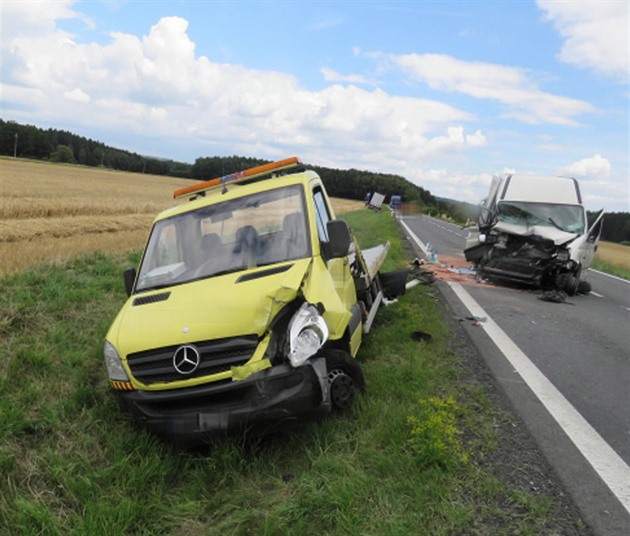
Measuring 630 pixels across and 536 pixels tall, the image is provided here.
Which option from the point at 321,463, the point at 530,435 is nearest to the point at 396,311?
the point at 530,435

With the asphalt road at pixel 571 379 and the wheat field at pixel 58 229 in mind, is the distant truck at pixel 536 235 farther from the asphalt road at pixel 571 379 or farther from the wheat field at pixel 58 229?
the wheat field at pixel 58 229

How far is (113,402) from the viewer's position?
14.6ft

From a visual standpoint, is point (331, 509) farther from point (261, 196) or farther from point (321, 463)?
point (261, 196)

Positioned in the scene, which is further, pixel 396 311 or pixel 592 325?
pixel 592 325

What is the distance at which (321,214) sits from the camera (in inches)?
204

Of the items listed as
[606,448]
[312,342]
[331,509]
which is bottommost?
[331,509]

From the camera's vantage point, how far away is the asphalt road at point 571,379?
3180 mm

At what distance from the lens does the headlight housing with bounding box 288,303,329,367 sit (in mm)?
3541

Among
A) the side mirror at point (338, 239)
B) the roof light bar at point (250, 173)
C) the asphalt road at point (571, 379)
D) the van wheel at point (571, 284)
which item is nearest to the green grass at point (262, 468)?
the asphalt road at point (571, 379)

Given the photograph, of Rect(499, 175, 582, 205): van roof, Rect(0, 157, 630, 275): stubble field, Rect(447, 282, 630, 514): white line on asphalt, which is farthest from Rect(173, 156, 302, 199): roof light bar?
Rect(499, 175, 582, 205): van roof

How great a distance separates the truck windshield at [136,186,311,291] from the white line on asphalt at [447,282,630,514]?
94.4 inches

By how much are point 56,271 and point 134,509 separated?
20.0 ft

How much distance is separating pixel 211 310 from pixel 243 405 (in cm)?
70

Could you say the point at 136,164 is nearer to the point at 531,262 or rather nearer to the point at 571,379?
the point at 531,262
